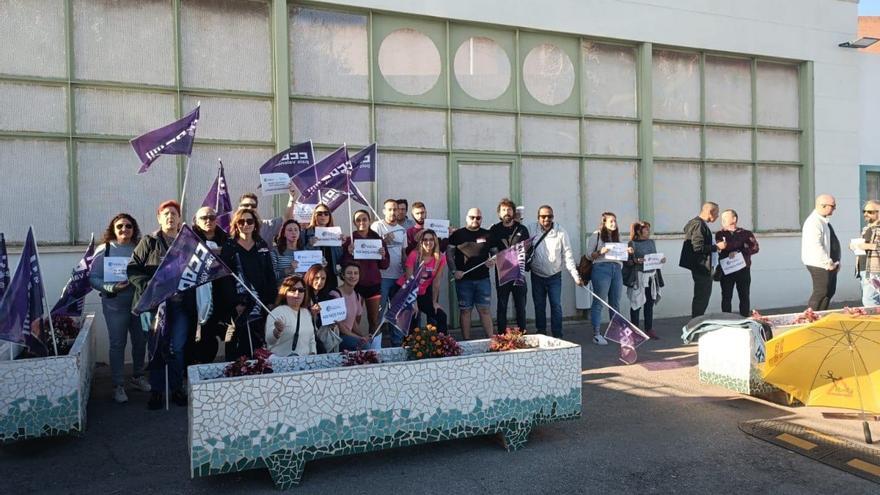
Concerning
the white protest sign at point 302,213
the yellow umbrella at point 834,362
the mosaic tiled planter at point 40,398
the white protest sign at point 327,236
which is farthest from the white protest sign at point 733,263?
the mosaic tiled planter at point 40,398

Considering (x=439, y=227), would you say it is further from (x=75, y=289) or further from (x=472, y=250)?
(x=75, y=289)

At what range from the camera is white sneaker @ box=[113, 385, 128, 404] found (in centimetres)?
692

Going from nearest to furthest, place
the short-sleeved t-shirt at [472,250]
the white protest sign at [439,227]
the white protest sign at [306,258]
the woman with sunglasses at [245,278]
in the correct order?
the woman with sunglasses at [245,278]
the white protest sign at [306,258]
the short-sleeved t-shirt at [472,250]
the white protest sign at [439,227]

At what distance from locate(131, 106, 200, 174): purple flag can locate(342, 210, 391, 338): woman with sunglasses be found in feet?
6.95

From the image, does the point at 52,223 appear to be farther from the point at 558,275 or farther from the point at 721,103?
the point at 721,103

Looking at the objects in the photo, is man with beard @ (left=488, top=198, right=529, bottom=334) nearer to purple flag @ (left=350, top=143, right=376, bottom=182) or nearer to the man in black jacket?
purple flag @ (left=350, top=143, right=376, bottom=182)

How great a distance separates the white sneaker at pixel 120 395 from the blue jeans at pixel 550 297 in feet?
17.6

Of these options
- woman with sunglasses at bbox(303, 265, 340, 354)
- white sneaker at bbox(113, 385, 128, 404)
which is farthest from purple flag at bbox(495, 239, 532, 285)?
white sneaker at bbox(113, 385, 128, 404)

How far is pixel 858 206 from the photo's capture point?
46.7 ft

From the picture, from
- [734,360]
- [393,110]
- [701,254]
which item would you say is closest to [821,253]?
[701,254]

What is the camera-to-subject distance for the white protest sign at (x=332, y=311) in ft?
19.9

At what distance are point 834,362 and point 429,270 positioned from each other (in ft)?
14.4

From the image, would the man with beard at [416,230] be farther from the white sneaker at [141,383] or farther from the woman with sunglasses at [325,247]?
the white sneaker at [141,383]

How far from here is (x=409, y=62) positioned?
1053 centimetres
